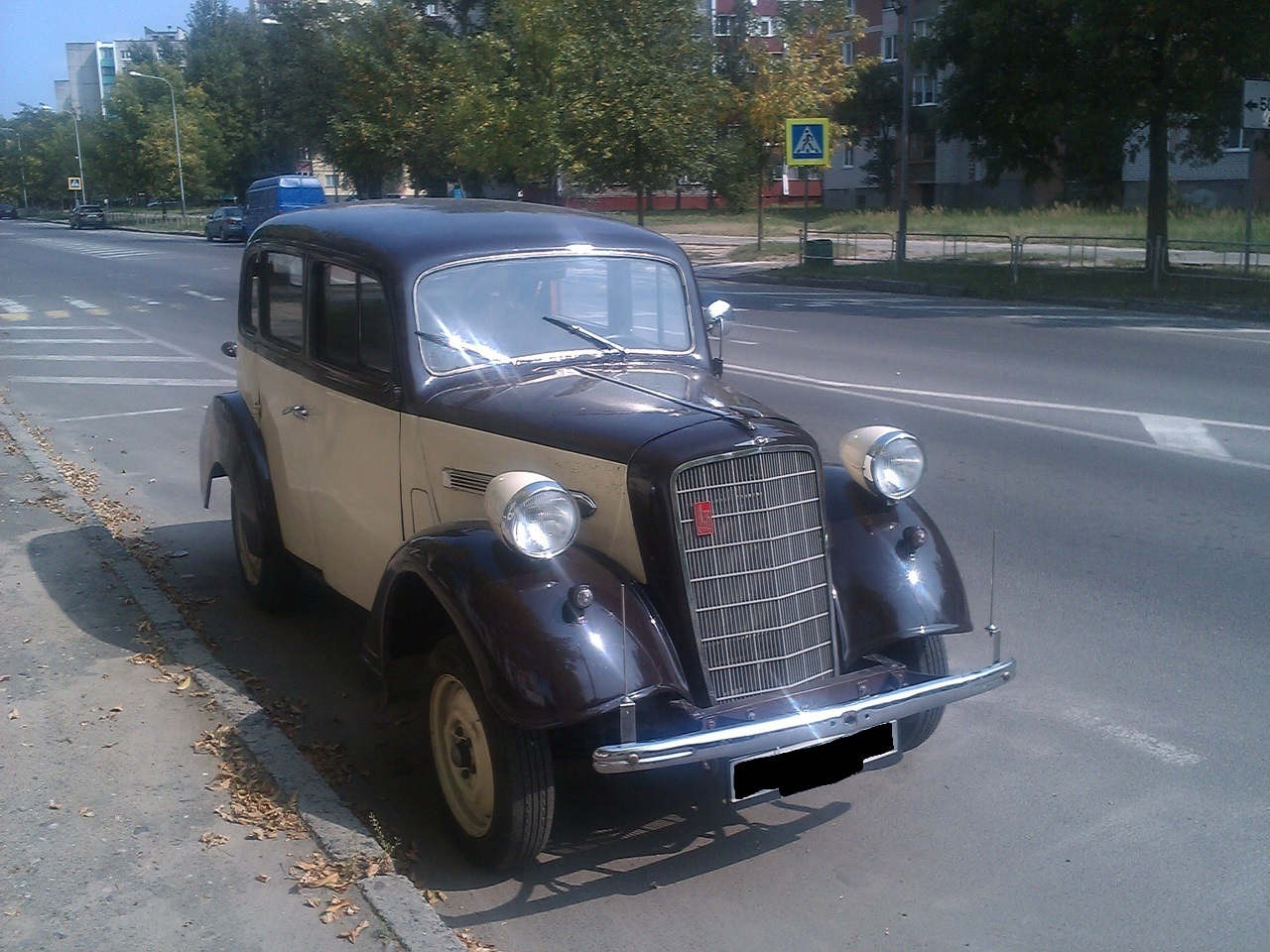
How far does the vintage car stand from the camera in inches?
144

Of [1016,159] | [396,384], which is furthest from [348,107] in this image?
[396,384]

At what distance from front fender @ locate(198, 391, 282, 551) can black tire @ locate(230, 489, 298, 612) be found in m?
0.04

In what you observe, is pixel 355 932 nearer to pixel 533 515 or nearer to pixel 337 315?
pixel 533 515

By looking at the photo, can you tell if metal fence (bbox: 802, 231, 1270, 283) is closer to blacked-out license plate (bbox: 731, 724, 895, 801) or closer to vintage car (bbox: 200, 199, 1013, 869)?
vintage car (bbox: 200, 199, 1013, 869)

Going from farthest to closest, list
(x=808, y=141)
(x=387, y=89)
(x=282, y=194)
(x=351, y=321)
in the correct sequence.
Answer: (x=387, y=89) → (x=282, y=194) → (x=808, y=141) → (x=351, y=321)

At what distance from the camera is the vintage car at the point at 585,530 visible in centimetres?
365

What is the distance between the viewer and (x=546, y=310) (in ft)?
16.2

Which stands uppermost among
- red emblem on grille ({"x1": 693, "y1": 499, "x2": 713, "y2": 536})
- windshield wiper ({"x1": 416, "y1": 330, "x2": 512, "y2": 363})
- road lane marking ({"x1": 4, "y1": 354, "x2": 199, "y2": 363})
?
windshield wiper ({"x1": 416, "y1": 330, "x2": 512, "y2": 363})

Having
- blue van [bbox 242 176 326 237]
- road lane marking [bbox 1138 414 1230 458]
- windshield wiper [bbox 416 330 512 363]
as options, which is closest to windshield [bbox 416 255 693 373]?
windshield wiper [bbox 416 330 512 363]

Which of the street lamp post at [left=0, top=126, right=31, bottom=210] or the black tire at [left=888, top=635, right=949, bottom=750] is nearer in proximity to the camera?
the black tire at [left=888, top=635, right=949, bottom=750]

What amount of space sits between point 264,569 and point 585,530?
2.76 metres

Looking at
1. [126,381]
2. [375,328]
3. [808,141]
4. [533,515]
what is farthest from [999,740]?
[808,141]

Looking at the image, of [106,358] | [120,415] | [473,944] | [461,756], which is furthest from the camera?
[106,358]

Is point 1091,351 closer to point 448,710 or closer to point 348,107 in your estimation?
point 448,710
